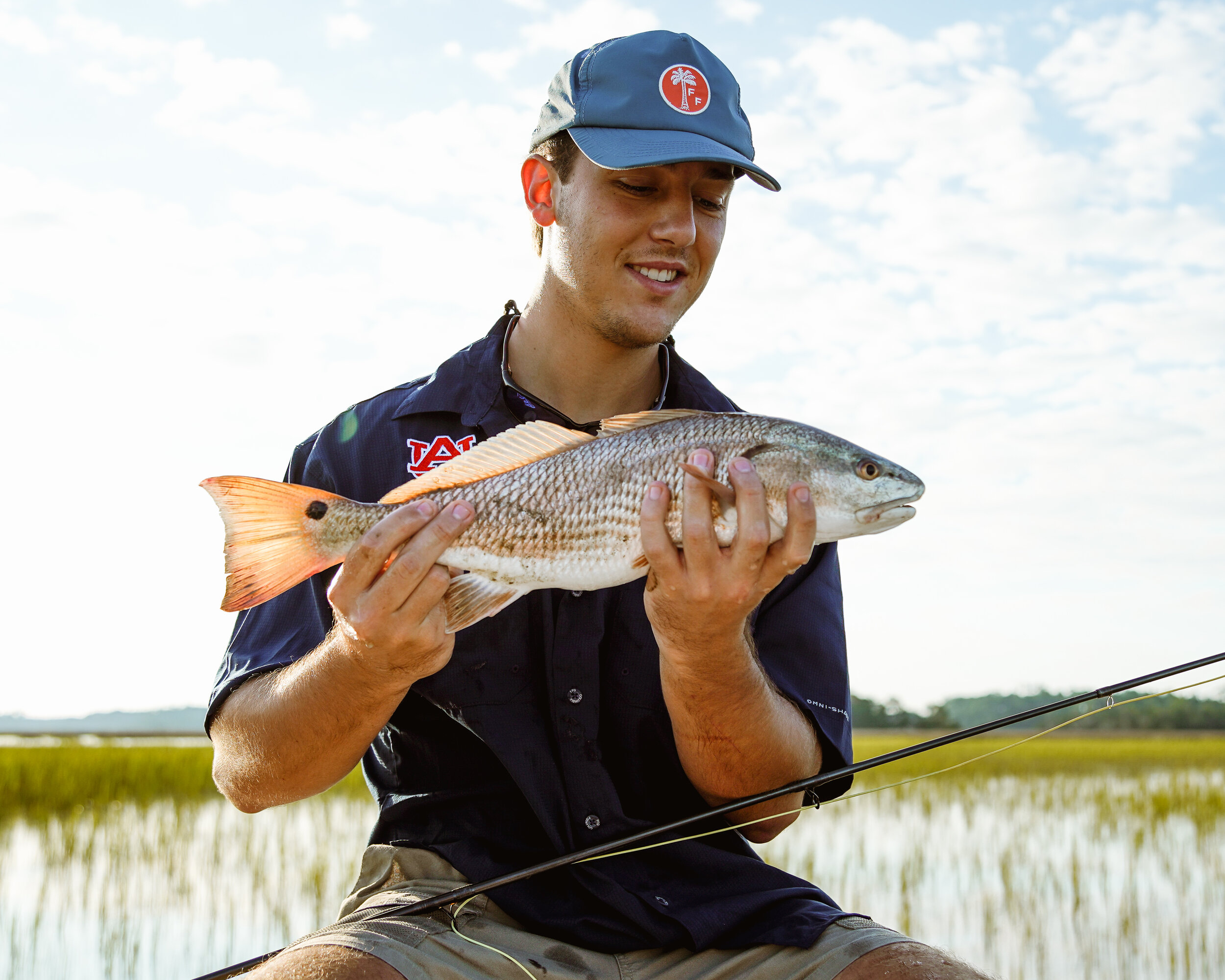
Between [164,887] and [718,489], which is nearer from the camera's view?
[718,489]

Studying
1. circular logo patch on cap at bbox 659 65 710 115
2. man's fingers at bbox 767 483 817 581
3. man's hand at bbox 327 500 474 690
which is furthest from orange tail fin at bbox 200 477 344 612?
circular logo patch on cap at bbox 659 65 710 115

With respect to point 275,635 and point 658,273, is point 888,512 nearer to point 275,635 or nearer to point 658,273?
point 658,273

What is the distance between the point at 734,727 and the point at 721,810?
23 centimetres

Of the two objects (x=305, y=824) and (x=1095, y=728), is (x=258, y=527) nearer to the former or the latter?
(x=305, y=824)

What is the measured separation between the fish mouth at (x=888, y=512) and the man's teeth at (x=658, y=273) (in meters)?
1.10

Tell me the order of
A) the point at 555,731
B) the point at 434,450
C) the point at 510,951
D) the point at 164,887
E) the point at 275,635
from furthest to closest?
the point at 164,887
the point at 434,450
the point at 275,635
the point at 555,731
the point at 510,951

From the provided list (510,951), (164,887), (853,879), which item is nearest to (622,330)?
(510,951)

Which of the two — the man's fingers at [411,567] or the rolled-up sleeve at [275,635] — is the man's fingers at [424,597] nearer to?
the man's fingers at [411,567]

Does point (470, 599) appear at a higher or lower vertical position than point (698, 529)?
lower

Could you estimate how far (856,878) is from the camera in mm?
7504

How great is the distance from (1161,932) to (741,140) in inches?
209

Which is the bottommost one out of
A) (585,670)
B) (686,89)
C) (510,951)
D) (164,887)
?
(164,887)

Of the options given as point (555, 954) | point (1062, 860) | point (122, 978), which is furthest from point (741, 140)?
point (1062, 860)

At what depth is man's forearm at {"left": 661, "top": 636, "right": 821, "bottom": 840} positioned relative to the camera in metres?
2.95
